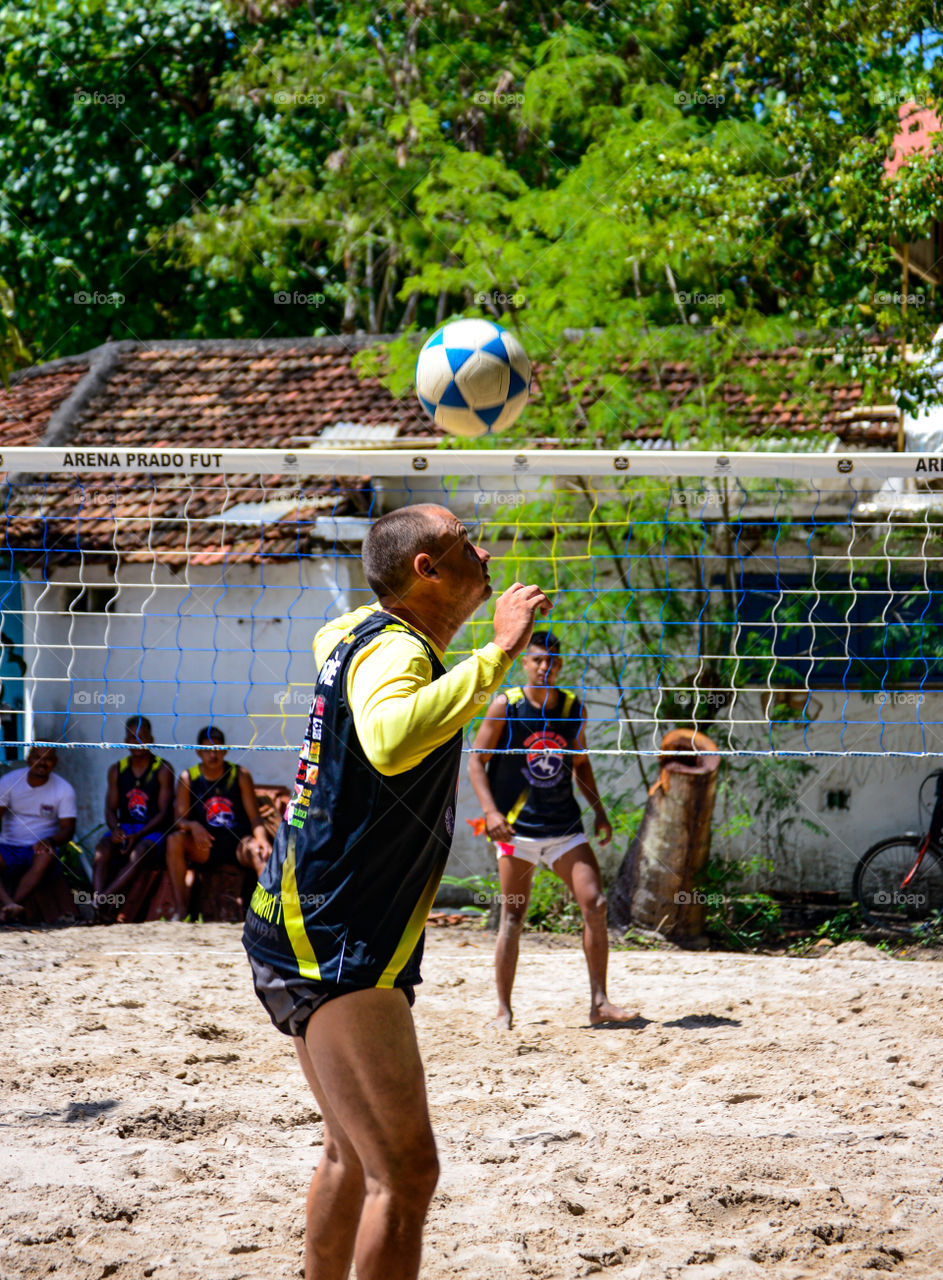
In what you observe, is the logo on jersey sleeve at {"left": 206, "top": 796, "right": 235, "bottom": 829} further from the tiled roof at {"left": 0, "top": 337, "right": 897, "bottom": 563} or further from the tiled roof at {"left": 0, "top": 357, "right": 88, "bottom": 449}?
the tiled roof at {"left": 0, "top": 357, "right": 88, "bottom": 449}

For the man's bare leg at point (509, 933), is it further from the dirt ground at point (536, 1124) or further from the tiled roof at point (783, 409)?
the tiled roof at point (783, 409)

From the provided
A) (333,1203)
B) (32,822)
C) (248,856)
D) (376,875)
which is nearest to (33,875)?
(32,822)

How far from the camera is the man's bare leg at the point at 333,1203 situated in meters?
2.61

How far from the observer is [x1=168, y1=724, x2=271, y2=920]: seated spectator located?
27.2 feet

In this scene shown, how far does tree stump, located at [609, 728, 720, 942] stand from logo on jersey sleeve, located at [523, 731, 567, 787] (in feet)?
6.03

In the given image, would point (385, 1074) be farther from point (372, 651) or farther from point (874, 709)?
point (874, 709)

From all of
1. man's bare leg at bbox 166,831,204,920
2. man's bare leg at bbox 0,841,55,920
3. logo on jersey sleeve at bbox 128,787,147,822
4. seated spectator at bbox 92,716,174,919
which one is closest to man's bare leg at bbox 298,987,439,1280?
man's bare leg at bbox 166,831,204,920

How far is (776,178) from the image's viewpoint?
8.47 m

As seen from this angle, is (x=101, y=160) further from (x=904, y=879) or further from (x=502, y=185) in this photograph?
(x=904, y=879)

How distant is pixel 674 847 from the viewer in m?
7.86

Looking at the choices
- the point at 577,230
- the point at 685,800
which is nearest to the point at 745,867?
the point at 685,800

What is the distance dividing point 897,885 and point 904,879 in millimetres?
69

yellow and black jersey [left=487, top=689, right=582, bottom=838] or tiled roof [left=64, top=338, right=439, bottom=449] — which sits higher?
tiled roof [left=64, top=338, right=439, bottom=449]

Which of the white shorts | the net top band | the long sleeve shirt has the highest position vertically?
the net top band
